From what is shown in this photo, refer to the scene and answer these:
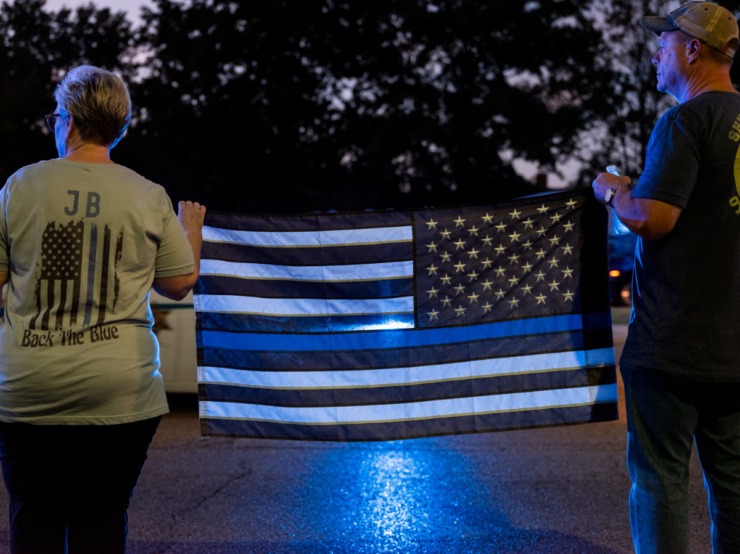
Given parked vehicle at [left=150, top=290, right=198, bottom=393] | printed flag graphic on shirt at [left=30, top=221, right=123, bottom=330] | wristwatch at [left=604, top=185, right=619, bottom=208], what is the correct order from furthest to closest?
parked vehicle at [left=150, top=290, right=198, bottom=393], wristwatch at [left=604, top=185, right=619, bottom=208], printed flag graphic on shirt at [left=30, top=221, right=123, bottom=330]

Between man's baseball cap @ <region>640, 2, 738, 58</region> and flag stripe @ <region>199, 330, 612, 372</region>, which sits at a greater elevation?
man's baseball cap @ <region>640, 2, 738, 58</region>

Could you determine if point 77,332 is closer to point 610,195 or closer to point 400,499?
point 610,195

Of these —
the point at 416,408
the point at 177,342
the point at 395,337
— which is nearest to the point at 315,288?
the point at 395,337

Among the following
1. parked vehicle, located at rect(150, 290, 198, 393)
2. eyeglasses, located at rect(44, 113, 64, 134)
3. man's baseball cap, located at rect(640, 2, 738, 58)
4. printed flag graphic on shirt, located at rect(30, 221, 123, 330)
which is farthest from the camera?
parked vehicle, located at rect(150, 290, 198, 393)

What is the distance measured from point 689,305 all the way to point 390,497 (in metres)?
2.81

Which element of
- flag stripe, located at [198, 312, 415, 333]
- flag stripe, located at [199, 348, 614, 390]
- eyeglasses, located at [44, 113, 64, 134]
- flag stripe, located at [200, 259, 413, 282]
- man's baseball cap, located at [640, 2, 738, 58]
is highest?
man's baseball cap, located at [640, 2, 738, 58]

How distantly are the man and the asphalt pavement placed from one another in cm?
145

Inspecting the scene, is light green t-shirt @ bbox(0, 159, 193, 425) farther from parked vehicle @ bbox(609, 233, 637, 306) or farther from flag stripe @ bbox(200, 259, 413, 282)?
parked vehicle @ bbox(609, 233, 637, 306)

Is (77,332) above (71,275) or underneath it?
underneath

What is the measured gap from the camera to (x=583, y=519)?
181 inches

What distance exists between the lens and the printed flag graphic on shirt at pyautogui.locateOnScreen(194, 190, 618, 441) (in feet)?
12.6

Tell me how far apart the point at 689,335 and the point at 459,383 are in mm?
1350

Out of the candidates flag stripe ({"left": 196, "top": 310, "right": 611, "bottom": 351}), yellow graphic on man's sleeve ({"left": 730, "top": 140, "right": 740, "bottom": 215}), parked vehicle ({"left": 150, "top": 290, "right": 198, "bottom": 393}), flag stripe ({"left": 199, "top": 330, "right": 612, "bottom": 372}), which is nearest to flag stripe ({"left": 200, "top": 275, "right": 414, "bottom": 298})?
flag stripe ({"left": 196, "top": 310, "right": 611, "bottom": 351})

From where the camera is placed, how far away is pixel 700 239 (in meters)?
2.74
